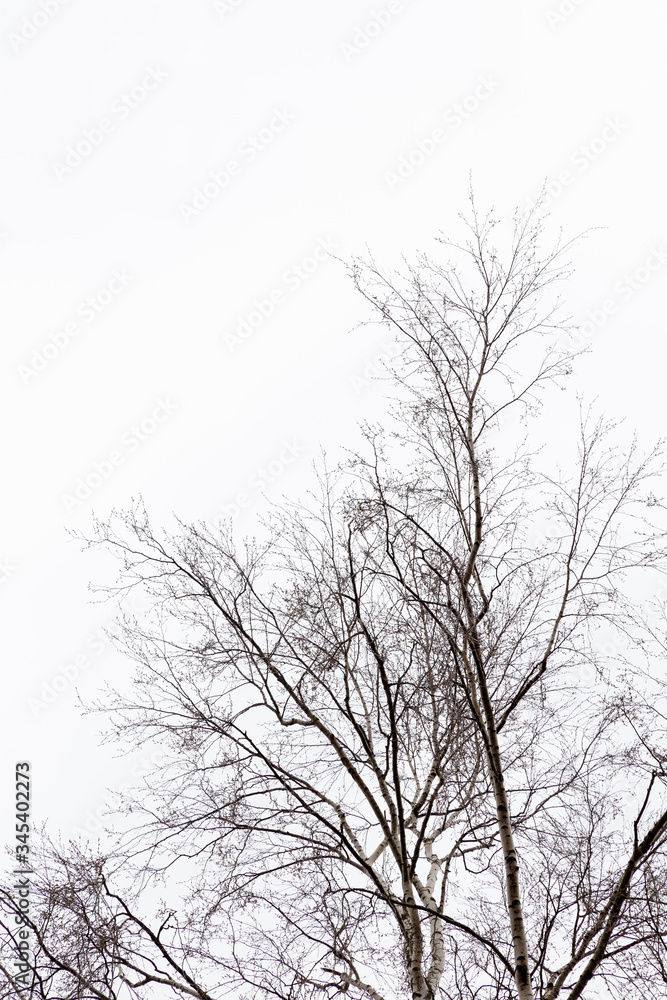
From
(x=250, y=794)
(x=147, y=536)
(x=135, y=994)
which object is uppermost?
(x=147, y=536)

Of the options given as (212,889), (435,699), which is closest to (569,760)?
(435,699)

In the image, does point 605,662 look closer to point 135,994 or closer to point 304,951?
point 304,951

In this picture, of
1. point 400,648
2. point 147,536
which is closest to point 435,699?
point 400,648

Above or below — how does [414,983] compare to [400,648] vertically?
below

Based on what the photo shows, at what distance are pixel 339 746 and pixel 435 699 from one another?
1654 millimetres

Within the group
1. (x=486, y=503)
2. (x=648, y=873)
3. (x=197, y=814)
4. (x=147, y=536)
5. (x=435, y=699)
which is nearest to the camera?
(x=648, y=873)

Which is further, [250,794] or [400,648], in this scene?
[250,794]

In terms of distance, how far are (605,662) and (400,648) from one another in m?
1.46

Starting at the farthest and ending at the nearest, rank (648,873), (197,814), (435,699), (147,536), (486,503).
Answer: (147,536) < (197,814) < (486,503) < (435,699) < (648,873)

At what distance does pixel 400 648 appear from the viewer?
21.1ft

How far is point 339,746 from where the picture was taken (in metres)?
7.57

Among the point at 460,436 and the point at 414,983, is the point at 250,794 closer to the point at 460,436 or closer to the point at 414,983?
the point at 414,983

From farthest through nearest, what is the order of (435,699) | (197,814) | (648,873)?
(197,814)
(435,699)
(648,873)

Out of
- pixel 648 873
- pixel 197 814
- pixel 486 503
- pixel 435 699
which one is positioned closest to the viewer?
pixel 648 873
